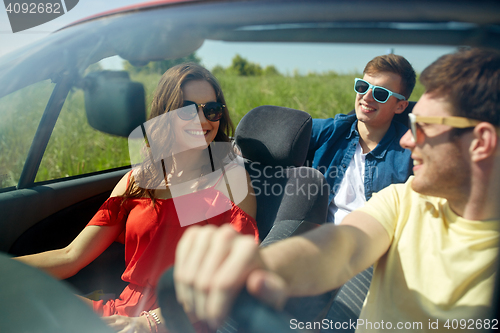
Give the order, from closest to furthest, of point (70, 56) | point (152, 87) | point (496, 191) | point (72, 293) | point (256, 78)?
point (496, 191), point (72, 293), point (256, 78), point (70, 56), point (152, 87)

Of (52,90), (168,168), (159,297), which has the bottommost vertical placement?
(168,168)

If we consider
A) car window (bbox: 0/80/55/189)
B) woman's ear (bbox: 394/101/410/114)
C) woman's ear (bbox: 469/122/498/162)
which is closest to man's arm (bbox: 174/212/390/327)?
woman's ear (bbox: 469/122/498/162)

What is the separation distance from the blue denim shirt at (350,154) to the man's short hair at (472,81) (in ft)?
3.89

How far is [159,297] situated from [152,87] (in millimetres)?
983

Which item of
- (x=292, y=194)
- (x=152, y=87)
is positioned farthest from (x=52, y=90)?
(x=292, y=194)

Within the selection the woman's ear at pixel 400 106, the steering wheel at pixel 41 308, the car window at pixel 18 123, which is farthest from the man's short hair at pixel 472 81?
the car window at pixel 18 123

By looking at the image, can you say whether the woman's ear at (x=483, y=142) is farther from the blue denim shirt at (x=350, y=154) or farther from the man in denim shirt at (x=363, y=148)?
the blue denim shirt at (x=350, y=154)

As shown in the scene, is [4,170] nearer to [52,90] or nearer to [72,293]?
[52,90]

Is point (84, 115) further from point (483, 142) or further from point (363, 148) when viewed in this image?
point (363, 148)

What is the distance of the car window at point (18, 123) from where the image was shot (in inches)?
52.5

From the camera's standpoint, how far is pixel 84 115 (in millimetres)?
1479

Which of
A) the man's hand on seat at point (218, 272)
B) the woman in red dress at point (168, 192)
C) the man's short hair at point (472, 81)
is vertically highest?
the man's short hair at point (472, 81)

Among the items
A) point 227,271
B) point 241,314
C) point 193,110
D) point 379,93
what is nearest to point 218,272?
point 227,271

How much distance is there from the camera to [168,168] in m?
1.60
